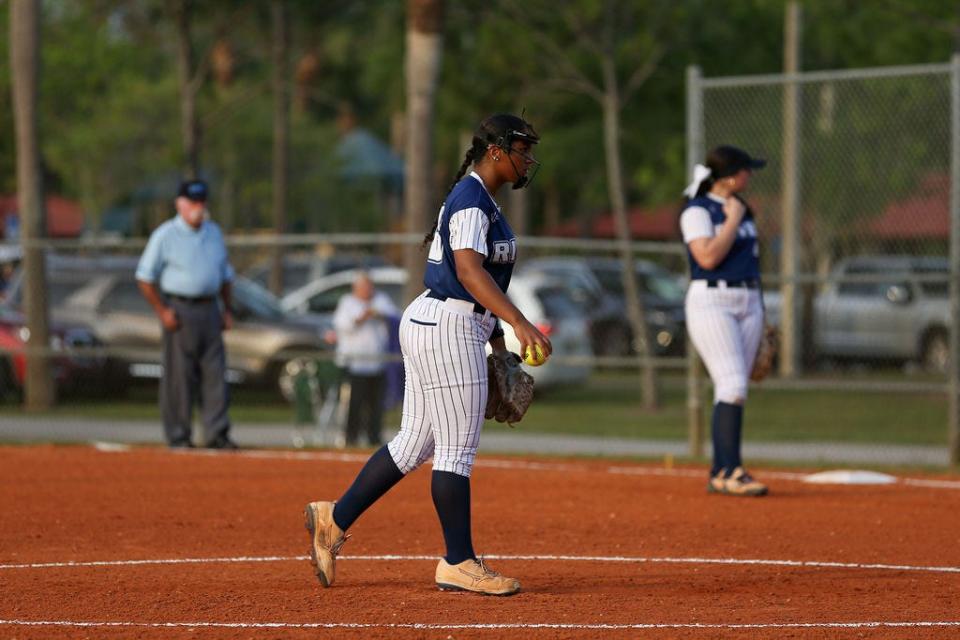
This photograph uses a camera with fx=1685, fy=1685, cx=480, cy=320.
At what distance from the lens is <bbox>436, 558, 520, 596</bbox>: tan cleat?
22.9 feet

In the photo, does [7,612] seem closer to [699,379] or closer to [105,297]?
[699,379]

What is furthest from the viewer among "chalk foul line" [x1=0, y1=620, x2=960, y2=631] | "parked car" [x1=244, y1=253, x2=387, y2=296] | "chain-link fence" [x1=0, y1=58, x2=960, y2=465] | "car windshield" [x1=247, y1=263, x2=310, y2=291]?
"car windshield" [x1=247, y1=263, x2=310, y2=291]

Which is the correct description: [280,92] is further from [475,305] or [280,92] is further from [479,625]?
[479,625]

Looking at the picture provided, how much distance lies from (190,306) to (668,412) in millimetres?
7703

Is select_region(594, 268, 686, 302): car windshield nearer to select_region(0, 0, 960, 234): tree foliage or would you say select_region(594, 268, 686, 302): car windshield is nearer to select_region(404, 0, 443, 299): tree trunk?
select_region(0, 0, 960, 234): tree foliage

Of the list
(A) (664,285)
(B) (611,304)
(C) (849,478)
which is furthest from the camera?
(A) (664,285)

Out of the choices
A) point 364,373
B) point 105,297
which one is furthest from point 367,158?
point 364,373

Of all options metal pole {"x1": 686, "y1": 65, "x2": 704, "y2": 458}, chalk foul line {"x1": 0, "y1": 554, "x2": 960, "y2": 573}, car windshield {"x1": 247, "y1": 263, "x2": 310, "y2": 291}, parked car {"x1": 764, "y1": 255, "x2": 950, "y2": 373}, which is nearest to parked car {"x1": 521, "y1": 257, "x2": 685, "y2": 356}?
parked car {"x1": 764, "y1": 255, "x2": 950, "y2": 373}

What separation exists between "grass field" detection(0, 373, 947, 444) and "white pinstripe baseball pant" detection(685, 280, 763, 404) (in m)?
6.09

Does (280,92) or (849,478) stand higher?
(280,92)

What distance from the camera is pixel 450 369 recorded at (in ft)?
23.1

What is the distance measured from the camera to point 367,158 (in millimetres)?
48812

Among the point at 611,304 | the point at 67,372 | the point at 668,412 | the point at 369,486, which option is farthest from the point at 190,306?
the point at 611,304

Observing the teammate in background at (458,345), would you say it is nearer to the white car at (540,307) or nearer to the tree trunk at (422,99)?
the tree trunk at (422,99)
